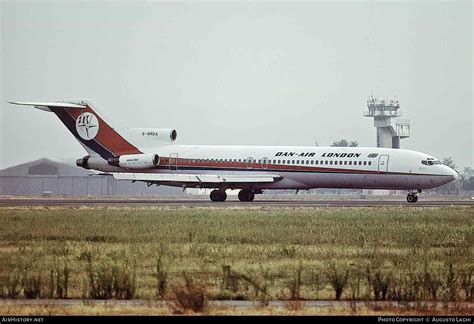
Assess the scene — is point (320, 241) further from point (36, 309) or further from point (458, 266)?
point (36, 309)

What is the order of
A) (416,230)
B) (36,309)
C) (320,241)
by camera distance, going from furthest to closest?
(416,230), (320,241), (36,309)

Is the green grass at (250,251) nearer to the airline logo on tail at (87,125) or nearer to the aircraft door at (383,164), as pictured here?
the aircraft door at (383,164)

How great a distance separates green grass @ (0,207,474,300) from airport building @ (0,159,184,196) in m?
63.4

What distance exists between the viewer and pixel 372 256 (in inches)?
1019

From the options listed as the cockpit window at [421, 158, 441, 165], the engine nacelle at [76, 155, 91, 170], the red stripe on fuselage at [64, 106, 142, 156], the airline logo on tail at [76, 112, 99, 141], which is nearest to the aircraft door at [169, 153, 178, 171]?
the red stripe on fuselage at [64, 106, 142, 156]

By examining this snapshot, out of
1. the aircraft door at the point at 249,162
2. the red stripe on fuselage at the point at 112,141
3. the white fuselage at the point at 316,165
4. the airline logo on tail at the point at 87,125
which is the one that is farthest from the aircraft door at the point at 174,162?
the airline logo on tail at the point at 87,125

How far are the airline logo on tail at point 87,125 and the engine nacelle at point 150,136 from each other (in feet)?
7.64

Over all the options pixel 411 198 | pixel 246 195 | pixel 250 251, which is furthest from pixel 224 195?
pixel 250 251

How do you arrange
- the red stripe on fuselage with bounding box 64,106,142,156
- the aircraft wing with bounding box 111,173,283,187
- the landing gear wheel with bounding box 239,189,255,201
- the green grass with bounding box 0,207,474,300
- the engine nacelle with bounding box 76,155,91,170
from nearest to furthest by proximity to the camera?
the green grass with bounding box 0,207,474,300 < the aircraft wing with bounding box 111,173,283,187 < the landing gear wheel with bounding box 239,189,255,201 < the red stripe on fuselage with bounding box 64,106,142,156 < the engine nacelle with bounding box 76,155,91,170

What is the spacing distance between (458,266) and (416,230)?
10.7m

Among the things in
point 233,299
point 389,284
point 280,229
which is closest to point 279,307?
point 233,299

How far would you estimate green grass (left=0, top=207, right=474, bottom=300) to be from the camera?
19938mm

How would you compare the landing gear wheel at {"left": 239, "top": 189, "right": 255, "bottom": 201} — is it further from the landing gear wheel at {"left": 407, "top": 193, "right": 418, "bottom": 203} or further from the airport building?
the airport building

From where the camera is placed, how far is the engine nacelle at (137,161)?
209ft
